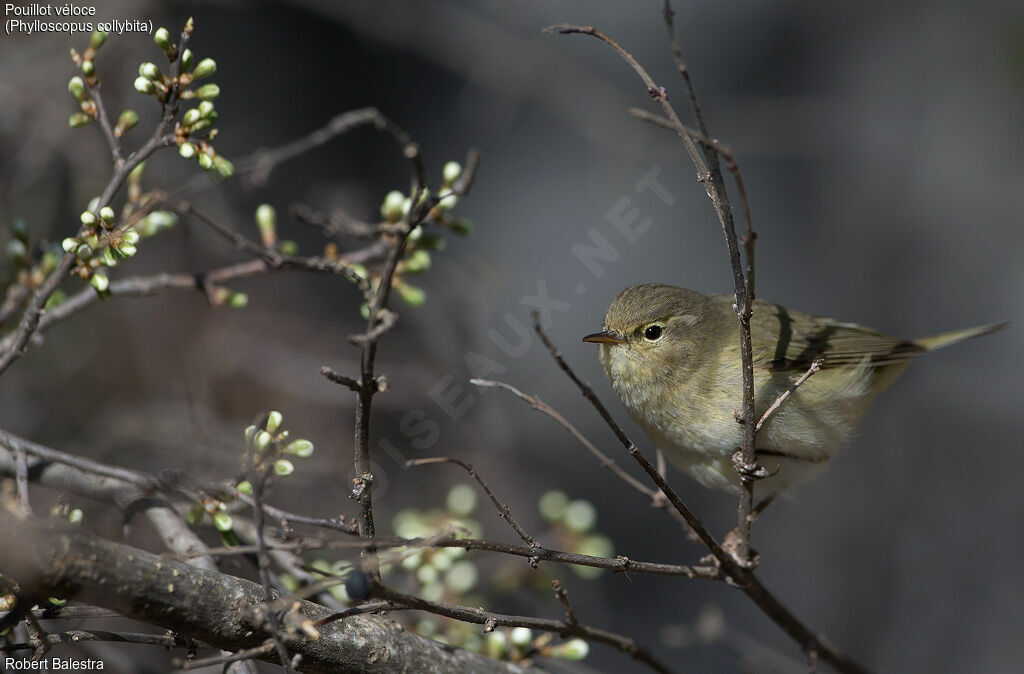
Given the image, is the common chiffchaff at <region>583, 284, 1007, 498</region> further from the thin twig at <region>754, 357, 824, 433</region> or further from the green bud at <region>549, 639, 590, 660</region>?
the green bud at <region>549, 639, 590, 660</region>

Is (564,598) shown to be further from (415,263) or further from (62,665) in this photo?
(62,665)

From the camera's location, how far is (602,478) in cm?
528

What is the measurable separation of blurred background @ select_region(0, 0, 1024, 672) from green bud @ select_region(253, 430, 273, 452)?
2.03 meters

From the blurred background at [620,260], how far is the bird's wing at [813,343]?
1298 mm

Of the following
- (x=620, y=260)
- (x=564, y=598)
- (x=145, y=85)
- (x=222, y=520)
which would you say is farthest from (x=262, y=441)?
(x=620, y=260)

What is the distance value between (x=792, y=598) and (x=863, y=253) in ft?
7.77

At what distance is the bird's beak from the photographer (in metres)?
2.69

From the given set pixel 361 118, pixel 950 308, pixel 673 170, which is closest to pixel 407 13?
pixel 673 170

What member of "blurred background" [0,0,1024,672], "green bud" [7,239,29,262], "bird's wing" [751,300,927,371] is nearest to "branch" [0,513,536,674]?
"green bud" [7,239,29,262]

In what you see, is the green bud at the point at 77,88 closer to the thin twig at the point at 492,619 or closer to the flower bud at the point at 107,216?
the flower bud at the point at 107,216

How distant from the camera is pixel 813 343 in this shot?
3176 mm

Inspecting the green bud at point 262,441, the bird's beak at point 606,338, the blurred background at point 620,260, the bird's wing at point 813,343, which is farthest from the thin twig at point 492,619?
the blurred background at point 620,260

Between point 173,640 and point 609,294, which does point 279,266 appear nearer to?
point 173,640

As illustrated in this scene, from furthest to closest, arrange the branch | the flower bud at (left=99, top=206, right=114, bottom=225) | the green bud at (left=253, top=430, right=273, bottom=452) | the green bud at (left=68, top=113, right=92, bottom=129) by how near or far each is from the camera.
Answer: the green bud at (left=68, top=113, right=92, bottom=129) < the flower bud at (left=99, top=206, right=114, bottom=225) < the green bud at (left=253, top=430, right=273, bottom=452) < the branch
